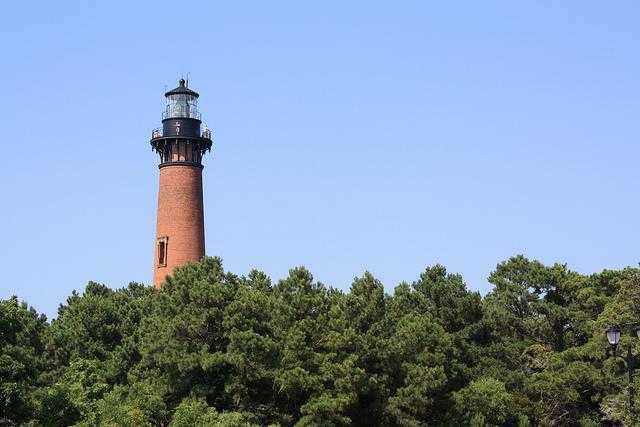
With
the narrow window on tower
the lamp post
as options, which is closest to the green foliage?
the lamp post

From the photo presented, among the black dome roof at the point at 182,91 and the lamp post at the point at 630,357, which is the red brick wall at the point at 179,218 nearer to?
the black dome roof at the point at 182,91

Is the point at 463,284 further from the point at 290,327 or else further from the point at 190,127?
the point at 190,127

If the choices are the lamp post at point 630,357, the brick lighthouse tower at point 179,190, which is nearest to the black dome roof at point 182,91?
the brick lighthouse tower at point 179,190

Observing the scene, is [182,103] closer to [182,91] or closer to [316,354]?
[182,91]

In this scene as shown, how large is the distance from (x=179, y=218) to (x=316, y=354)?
2324 cm

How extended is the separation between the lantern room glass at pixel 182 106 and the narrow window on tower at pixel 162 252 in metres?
8.91

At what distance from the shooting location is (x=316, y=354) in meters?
45.1

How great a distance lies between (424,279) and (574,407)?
11531 millimetres

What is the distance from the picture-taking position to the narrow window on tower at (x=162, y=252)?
2579 inches

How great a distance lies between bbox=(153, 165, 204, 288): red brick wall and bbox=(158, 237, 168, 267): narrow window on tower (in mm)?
203

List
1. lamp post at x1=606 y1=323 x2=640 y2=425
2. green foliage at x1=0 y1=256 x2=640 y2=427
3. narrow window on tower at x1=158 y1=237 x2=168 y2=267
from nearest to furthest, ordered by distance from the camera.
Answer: lamp post at x1=606 y1=323 x2=640 y2=425 → green foliage at x1=0 y1=256 x2=640 y2=427 → narrow window on tower at x1=158 y1=237 x2=168 y2=267

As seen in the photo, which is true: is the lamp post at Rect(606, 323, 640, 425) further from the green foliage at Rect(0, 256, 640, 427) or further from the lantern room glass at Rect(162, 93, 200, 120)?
the lantern room glass at Rect(162, 93, 200, 120)

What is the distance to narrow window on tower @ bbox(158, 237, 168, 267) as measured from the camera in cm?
6550

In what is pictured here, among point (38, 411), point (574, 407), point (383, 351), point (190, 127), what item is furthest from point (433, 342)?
point (190, 127)
